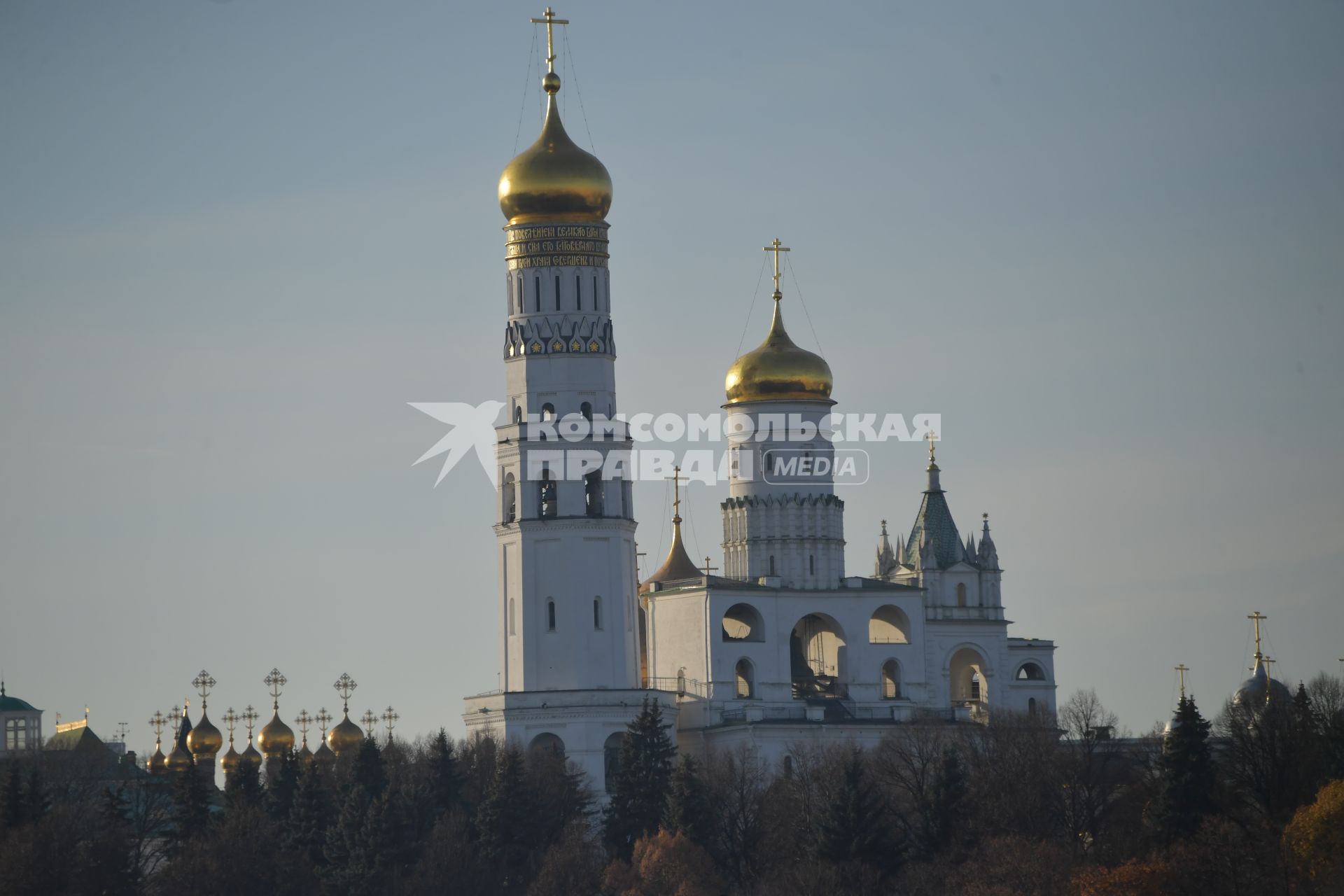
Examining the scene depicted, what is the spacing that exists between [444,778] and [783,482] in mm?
12523

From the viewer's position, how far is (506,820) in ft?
218

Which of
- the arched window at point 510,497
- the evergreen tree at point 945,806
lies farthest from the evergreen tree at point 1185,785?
the arched window at point 510,497

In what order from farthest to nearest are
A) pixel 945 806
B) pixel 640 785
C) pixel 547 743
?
pixel 547 743, pixel 640 785, pixel 945 806

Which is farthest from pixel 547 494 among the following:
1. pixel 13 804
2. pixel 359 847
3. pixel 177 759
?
pixel 177 759

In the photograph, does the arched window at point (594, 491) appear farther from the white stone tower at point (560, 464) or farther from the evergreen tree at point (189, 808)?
the evergreen tree at point (189, 808)

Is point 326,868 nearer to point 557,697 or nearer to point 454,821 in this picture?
point 454,821

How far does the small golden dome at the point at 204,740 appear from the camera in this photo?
Result: 83.3 metres

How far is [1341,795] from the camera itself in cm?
5862

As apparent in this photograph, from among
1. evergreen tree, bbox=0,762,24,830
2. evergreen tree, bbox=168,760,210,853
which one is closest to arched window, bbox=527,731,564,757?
evergreen tree, bbox=168,760,210,853

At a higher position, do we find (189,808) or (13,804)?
(13,804)

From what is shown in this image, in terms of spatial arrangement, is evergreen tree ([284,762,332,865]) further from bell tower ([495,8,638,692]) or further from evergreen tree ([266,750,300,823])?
bell tower ([495,8,638,692])

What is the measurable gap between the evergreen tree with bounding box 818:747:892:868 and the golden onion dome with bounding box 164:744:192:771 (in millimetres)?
20747

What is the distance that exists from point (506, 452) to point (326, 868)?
36.6 ft

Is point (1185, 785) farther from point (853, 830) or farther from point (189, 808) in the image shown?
point (189, 808)
